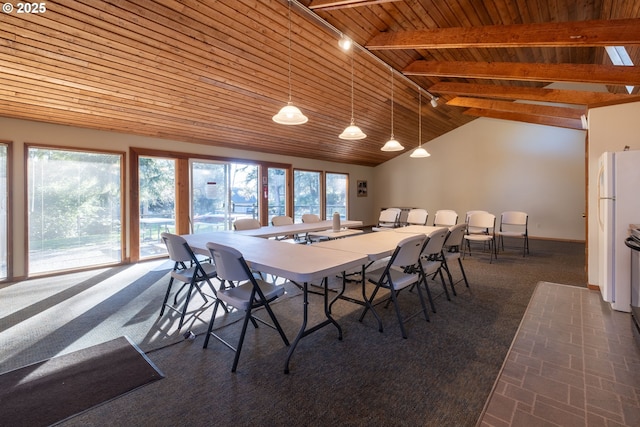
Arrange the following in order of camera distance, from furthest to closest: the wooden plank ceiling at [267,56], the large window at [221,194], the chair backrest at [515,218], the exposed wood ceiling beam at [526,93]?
the chair backrest at [515,218], the large window at [221,194], the exposed wood ceiling beam at [526,93], the wooden plank ceiling at [267,56]

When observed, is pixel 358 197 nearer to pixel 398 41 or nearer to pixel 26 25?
pixel 398 41

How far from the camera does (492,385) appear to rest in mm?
1943

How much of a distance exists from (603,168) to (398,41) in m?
2.61

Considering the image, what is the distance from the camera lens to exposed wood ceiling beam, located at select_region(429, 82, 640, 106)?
13.6 ft

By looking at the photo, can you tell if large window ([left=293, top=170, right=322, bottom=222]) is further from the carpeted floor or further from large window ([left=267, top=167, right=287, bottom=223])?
the carpeted floor

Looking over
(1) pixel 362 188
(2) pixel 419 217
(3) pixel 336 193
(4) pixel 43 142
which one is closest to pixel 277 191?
(3) pixel 336 193

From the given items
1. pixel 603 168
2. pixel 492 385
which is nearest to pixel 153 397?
pixel 492 385

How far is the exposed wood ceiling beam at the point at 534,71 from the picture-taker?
333cm

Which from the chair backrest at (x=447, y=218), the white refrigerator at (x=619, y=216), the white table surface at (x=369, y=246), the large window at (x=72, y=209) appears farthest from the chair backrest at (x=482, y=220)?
the large window at (x=72, y=209)

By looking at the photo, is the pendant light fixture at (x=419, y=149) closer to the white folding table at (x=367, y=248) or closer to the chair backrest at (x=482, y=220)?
the chair backrest at (x=482, y=220)

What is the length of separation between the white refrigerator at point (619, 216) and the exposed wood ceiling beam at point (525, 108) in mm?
2877

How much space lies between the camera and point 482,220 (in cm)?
605

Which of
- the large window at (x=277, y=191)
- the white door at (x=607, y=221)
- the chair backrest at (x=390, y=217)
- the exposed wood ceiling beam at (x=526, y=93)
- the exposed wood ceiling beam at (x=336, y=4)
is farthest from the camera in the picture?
the large window at (x=277, y=191)

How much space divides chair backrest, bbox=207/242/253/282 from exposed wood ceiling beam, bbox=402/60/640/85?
403 cm
